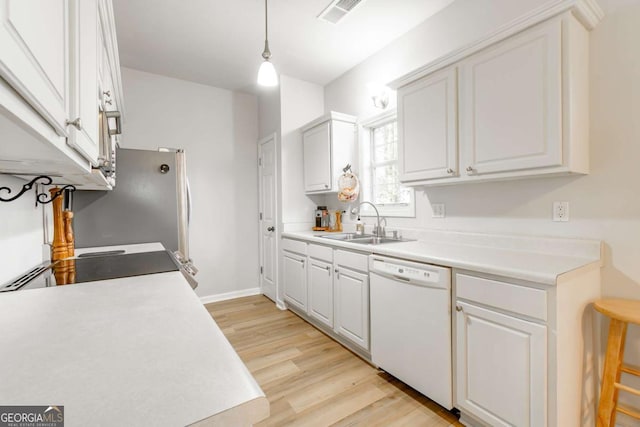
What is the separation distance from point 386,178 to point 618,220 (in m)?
1.74

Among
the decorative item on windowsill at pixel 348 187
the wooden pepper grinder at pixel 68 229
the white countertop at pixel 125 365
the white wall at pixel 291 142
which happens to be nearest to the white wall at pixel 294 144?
the white wall at pixel 291 142

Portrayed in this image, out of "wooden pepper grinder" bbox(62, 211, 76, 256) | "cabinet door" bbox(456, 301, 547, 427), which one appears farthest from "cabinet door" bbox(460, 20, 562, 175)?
"wooden pepper grinder" bbox(62, 211, 76, 256)

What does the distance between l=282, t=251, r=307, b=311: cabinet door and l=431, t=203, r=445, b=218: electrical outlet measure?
1.31 meters

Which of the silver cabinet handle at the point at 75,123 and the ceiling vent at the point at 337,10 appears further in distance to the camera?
the ceiling vent at the point at 337,10

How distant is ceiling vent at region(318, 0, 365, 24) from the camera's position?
2183 mm

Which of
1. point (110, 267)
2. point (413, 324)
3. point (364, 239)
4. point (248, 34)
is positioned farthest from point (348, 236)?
point (248, 34)

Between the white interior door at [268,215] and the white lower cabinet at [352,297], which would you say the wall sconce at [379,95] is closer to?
the white interior door at [268,215]

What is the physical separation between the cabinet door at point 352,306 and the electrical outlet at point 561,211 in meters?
1.20

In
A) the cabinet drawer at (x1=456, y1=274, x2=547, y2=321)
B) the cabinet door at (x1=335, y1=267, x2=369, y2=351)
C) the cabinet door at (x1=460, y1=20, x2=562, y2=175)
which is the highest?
the cabinet door at (x1=460, y1=20, x2=562, y2=175)

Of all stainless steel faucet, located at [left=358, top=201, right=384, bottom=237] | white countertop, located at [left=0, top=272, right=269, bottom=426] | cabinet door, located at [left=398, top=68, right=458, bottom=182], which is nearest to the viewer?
white countertop, located at [left=0, top=272, right=269, bottom=426]

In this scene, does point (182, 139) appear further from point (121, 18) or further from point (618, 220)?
point (618, 220)

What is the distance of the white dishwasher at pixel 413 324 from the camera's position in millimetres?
1575

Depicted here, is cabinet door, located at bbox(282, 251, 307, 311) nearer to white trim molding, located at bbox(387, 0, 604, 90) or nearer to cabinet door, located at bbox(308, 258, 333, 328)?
cabinet door, located at bbox(308, 258, 333, 328)

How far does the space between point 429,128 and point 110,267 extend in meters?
2.08
